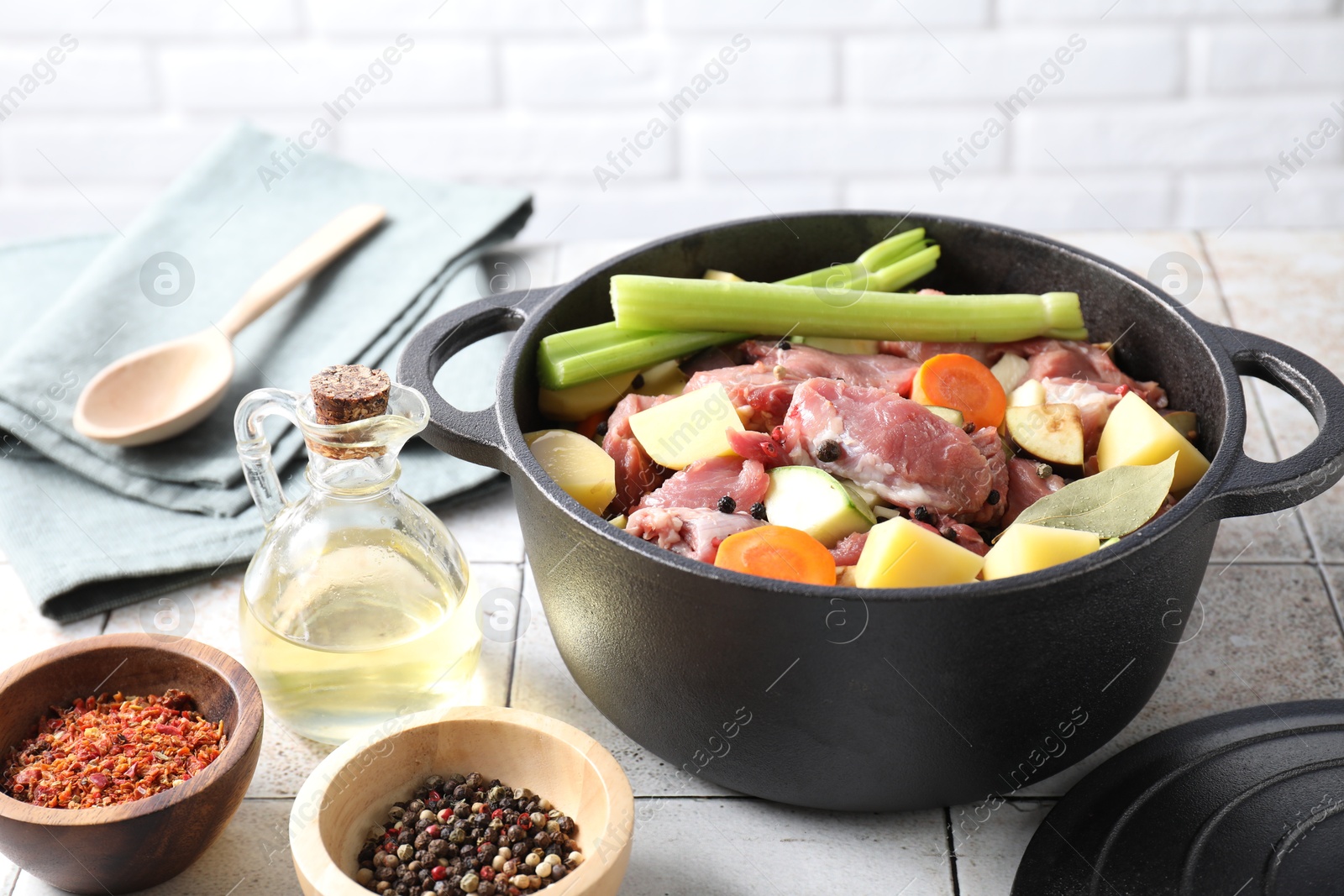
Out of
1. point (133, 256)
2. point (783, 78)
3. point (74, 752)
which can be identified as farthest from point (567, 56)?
point (74, 752)

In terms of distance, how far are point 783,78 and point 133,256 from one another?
1.74 metres

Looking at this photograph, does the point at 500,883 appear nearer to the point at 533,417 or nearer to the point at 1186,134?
the point at 533,417

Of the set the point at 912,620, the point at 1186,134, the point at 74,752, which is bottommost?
the point at 1186,134

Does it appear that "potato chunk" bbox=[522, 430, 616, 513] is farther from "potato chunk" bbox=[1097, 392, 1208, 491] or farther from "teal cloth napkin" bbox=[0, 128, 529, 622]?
"potato chunk" bbox=[1097, 392, 1208, 491]

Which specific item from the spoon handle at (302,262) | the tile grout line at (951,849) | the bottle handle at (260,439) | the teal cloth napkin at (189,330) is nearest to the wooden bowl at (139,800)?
the bottle handle at (260,439)

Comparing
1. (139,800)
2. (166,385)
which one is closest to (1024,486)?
(139,800)

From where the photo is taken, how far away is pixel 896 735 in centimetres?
128

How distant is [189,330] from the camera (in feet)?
7.38

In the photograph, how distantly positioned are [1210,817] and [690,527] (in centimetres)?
64

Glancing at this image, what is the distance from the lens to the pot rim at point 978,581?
1.15 meters

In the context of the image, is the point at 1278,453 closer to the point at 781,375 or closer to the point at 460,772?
the point at 781,375

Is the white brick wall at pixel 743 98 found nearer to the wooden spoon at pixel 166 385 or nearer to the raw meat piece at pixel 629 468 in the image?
the wooden spoon at pixel 166 385

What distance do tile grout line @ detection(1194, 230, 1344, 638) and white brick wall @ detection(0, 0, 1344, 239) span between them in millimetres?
838

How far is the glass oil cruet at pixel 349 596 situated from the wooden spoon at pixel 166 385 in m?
0.60
